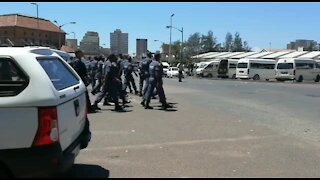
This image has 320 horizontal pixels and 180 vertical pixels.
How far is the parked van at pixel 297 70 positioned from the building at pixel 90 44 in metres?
50.5

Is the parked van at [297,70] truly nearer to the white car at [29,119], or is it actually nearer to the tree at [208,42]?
the white car at [29,119]

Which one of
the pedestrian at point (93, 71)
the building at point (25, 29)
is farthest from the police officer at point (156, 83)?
the building at point (25, 29)

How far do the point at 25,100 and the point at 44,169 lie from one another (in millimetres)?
699

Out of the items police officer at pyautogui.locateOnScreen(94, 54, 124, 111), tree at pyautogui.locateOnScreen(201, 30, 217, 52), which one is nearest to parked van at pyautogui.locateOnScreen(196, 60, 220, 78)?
police officer at pyautogui.locateOnScreen(94, 54, 124, 111)

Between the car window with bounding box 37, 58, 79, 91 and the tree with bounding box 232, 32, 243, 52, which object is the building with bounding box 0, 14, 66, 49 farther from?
the car window with bounding box 37, 58, 79, 91

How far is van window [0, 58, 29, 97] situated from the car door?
13.0 inches

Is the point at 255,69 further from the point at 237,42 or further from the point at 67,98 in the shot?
the point at 237,42

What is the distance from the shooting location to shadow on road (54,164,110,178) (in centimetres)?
635

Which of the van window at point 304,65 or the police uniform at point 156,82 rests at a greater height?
the van window at point 304,65

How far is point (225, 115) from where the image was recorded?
13.1m

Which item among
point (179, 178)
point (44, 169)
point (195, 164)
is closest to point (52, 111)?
point (44, 169)

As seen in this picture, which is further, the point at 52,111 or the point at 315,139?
the point at 315,139

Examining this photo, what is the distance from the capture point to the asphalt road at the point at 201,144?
22.1 ft

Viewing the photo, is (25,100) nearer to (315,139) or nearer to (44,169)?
(44,169)
